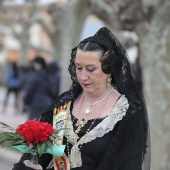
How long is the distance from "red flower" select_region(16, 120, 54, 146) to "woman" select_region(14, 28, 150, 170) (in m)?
0.19

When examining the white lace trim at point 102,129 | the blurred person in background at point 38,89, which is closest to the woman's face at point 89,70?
the white lace trim at point 102,129

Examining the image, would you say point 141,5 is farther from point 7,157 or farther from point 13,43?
point 13,43

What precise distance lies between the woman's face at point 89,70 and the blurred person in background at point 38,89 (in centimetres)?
521

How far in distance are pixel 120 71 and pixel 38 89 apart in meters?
5.26

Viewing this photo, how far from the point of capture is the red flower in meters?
2.85

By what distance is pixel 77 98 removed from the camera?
10.9 ft

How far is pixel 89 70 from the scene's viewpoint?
299 centimetres

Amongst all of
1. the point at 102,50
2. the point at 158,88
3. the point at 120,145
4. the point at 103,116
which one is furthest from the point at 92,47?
the point at 158,88

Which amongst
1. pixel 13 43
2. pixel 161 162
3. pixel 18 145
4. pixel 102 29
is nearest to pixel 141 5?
pixel 161 162

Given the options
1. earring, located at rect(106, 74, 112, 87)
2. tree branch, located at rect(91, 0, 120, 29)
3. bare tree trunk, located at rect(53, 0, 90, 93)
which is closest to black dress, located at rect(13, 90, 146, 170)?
earring, located at rect(106, 74, 112, 87)

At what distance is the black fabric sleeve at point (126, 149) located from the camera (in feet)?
9.48

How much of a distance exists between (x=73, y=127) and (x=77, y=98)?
10.4 inches

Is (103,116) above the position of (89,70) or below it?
below

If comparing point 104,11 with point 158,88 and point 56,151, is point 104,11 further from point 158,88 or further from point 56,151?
point 56,151
